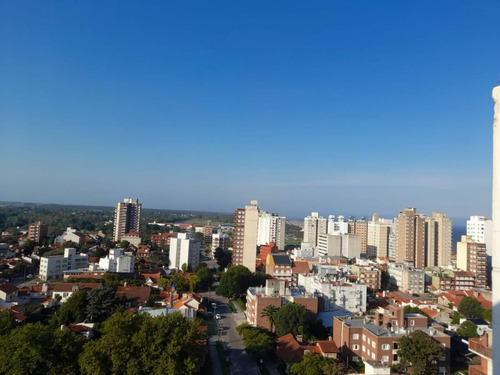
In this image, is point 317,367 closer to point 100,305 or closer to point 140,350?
point 140,350

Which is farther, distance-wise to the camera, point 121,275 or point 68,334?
point 121,275

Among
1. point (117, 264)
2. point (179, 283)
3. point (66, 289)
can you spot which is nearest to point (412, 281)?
point (179, 283)

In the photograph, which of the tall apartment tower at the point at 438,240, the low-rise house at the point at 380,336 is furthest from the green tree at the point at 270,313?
the tall apartment tower at the point at 438,240

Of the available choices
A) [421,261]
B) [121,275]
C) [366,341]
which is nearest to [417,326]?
[366,341]

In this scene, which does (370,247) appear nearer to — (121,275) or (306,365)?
(121,275)

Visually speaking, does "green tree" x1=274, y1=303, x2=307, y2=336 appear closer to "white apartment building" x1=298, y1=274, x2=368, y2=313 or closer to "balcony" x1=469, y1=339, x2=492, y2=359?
"white apartment building" x1=298, y1=274, x2=368, y2=313

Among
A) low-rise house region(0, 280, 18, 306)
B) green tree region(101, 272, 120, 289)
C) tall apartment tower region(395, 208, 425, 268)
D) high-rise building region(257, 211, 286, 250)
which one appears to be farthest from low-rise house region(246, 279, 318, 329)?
high-rise building region(257, 211, 286, 250)
